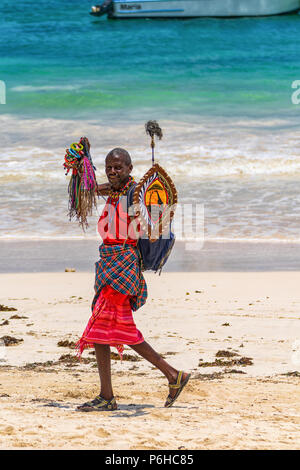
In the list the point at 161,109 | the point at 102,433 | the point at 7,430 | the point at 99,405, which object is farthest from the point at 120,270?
the point at 161,109

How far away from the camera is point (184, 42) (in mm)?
30938

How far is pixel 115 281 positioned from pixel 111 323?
0.23 meters

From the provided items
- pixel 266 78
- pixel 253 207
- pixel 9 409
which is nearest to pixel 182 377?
pixel 9 409

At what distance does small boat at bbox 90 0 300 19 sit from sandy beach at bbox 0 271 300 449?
1150 inches

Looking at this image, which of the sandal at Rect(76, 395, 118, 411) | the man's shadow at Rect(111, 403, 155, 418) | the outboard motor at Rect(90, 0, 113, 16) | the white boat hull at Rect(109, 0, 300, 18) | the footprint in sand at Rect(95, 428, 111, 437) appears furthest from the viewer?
the white boat hull at Rect(109, 0, 300, 18)

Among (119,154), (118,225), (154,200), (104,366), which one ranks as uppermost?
(119,154)

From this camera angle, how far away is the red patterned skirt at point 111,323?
13.3 ft

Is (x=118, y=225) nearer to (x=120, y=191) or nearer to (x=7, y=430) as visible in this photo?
(x=120, y=191)

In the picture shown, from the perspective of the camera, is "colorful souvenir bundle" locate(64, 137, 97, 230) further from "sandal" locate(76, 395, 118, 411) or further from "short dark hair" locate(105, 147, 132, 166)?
"sandal" locate(76, 395, 118, 411)

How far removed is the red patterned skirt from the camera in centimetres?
405

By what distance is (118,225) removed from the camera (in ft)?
13.4

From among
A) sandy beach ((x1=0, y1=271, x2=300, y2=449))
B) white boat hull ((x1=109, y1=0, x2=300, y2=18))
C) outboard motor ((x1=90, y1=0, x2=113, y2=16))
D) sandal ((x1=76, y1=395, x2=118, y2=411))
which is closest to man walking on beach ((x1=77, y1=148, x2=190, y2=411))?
sandal ((x1=76, y1=395, x2=118, y2=411))

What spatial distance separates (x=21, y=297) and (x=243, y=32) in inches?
1133

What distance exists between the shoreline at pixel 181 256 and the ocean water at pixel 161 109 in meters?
0.37
